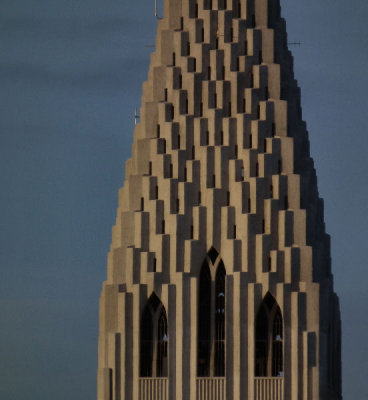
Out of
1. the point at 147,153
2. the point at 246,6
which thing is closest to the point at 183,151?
the point at 147,153

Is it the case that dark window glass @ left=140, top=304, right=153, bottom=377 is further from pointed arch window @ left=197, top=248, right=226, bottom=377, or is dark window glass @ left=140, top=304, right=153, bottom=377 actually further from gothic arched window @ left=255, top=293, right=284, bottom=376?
gothic arched window @ left=255, top=293, right=284, bottom=376

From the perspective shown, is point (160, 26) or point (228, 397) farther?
point (160, 26)

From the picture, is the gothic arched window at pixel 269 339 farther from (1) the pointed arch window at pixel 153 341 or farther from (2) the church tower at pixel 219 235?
(1) the pointed arch window at pixel 153 341

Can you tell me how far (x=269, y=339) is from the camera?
113750 mm

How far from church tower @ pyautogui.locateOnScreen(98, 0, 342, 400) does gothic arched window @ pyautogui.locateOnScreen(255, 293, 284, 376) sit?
9 cm

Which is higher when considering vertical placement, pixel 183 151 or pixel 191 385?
pixel 183 151

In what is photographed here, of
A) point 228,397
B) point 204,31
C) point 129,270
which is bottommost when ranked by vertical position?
point 228,397

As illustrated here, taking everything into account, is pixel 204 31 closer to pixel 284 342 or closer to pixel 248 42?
pixel 248 42

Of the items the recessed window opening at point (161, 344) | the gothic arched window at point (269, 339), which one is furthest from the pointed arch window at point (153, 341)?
the gothic arched window at point (269, 339)

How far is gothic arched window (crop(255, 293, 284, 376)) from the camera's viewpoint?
11375 cm

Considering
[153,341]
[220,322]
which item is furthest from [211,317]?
[153,341]

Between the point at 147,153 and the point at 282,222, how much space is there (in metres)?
10.2

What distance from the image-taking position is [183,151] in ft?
388

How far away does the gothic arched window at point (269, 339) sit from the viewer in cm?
11375
